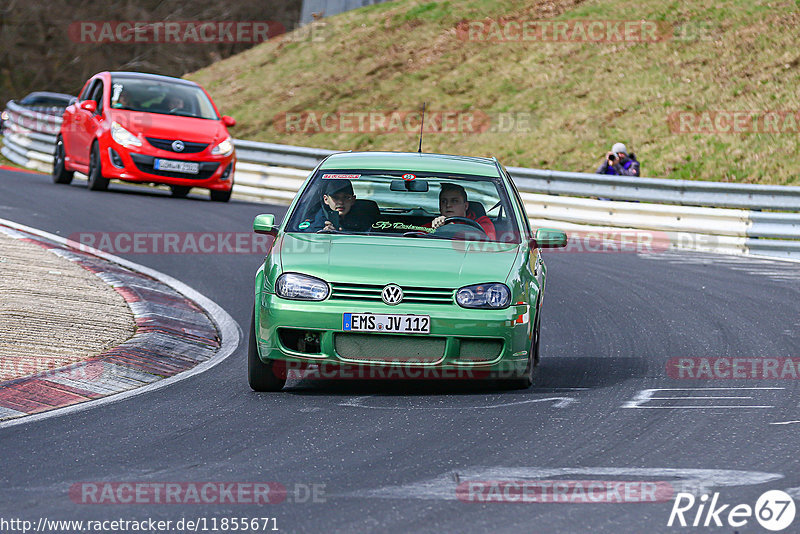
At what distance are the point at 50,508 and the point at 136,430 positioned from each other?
5.42ft

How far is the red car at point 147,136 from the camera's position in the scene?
65.0 feet

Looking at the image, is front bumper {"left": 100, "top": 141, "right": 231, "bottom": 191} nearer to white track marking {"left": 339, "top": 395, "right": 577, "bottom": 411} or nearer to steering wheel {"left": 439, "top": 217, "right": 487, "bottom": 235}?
steering wheel {"left": 439, "top": 217, "right": 487, "bottom": 235}

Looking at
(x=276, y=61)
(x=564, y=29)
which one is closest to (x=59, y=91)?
(x=276, y=61)

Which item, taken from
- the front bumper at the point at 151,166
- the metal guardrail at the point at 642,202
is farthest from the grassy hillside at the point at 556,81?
the front bumper at the point at 151,166

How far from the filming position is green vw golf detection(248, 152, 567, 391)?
7.58 m

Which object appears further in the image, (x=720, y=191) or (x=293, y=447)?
(x=720, y=191)

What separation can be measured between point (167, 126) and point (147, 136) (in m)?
0.40

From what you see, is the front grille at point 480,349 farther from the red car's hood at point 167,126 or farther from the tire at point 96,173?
the tire at point 96,173

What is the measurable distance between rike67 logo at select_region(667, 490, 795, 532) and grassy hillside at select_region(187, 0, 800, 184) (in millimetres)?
19145

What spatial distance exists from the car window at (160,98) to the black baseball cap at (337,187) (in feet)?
40.0

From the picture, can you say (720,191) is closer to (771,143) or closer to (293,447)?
(771,143)

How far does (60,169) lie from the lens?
2169cm

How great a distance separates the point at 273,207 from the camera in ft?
70.2

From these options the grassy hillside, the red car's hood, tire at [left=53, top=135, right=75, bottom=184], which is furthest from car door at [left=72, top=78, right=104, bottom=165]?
the grassy hillside
